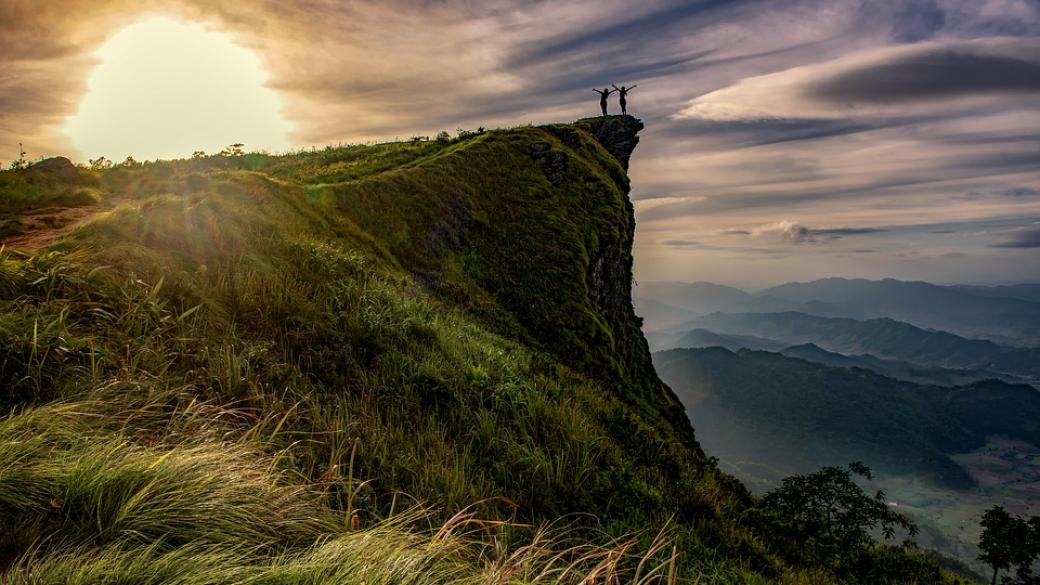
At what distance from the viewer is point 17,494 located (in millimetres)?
2574

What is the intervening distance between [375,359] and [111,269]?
303 cm

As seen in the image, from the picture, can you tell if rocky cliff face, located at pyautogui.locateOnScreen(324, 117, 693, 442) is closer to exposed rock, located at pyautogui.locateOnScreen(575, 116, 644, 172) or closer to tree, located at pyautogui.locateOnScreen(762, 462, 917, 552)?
tree, located at pyautogui.locateOnScreen(762, 462, 917, 552)

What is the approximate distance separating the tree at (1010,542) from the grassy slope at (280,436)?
29919mm

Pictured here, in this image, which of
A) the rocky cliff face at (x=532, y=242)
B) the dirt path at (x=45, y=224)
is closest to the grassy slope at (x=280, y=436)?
the dirt path at (x=45, y=224)

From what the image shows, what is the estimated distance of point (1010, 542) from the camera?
2550 cm

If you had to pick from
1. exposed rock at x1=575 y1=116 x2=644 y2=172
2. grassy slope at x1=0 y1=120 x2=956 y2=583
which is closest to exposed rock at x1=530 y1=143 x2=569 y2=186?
exposed rock at x1=575 y1=116 x2=644 y2=172

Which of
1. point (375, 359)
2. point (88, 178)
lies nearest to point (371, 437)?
point (375, 359)

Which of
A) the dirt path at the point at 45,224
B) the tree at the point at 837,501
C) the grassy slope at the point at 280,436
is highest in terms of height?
the dirt path at the point at 45,224

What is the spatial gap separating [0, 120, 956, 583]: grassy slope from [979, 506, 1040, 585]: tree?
1178 inches

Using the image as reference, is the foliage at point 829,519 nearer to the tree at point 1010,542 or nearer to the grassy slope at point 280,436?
the grassy slope at point 280,436

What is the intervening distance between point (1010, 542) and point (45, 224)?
3994cm

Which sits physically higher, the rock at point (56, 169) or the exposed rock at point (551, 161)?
the exposed rock at point (551, 161)

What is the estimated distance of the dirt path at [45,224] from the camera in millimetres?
6418

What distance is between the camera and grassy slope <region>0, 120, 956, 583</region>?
2621 millimetres
